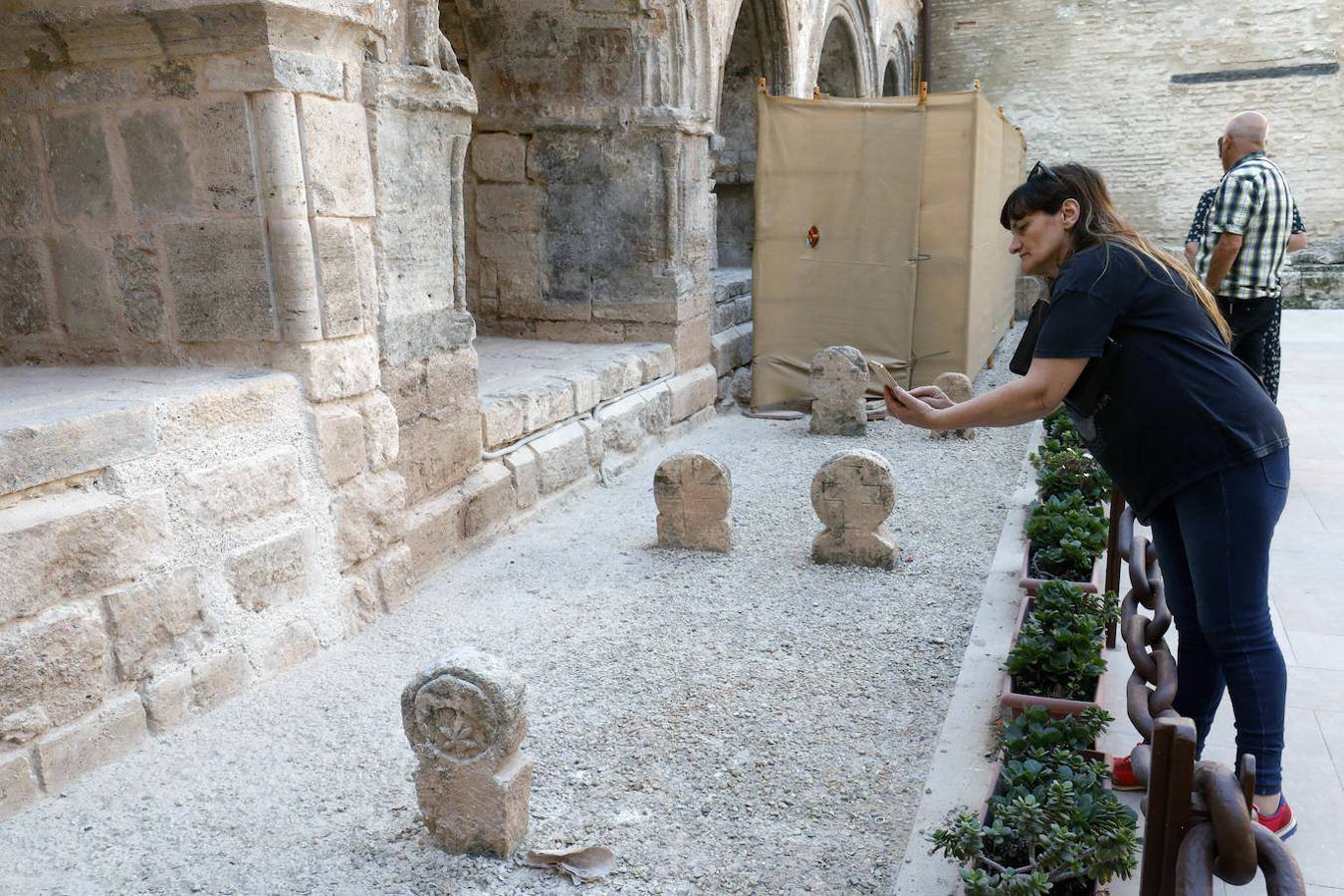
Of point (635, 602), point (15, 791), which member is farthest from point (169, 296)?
point (635, 602)

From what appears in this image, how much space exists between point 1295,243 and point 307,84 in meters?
4.26

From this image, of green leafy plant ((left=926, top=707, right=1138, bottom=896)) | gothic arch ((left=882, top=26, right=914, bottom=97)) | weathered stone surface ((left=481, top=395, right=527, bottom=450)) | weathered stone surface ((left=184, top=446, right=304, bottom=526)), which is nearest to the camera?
green leafy plant ((left=926, top=707, right=1138, bottom=896))

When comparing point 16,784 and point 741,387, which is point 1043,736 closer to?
point 16,784

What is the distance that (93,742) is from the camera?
110 inches

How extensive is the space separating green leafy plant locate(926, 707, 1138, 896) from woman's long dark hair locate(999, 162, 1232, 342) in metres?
1.00

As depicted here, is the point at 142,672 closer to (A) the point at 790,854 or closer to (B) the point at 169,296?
(B) the point at 169,296

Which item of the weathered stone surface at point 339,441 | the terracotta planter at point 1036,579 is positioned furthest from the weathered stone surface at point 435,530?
the terracotta planter at point 1036,579

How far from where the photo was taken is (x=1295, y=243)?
470cm

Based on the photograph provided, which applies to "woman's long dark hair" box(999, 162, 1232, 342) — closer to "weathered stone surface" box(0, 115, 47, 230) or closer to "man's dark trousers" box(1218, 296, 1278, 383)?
"man's dark trousers" box(1218, 296, 1278, 383)

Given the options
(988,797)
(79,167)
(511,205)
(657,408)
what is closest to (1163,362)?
(988,797)

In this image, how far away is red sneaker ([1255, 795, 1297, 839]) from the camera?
229cm

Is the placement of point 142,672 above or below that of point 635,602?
above

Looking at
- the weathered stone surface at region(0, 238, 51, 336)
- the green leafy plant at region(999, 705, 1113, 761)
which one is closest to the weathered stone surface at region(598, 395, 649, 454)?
the weathered stone surface at region(0, 238, 51, 336)

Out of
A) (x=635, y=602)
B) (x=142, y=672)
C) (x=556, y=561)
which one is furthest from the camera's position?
(x=556, y=561)
